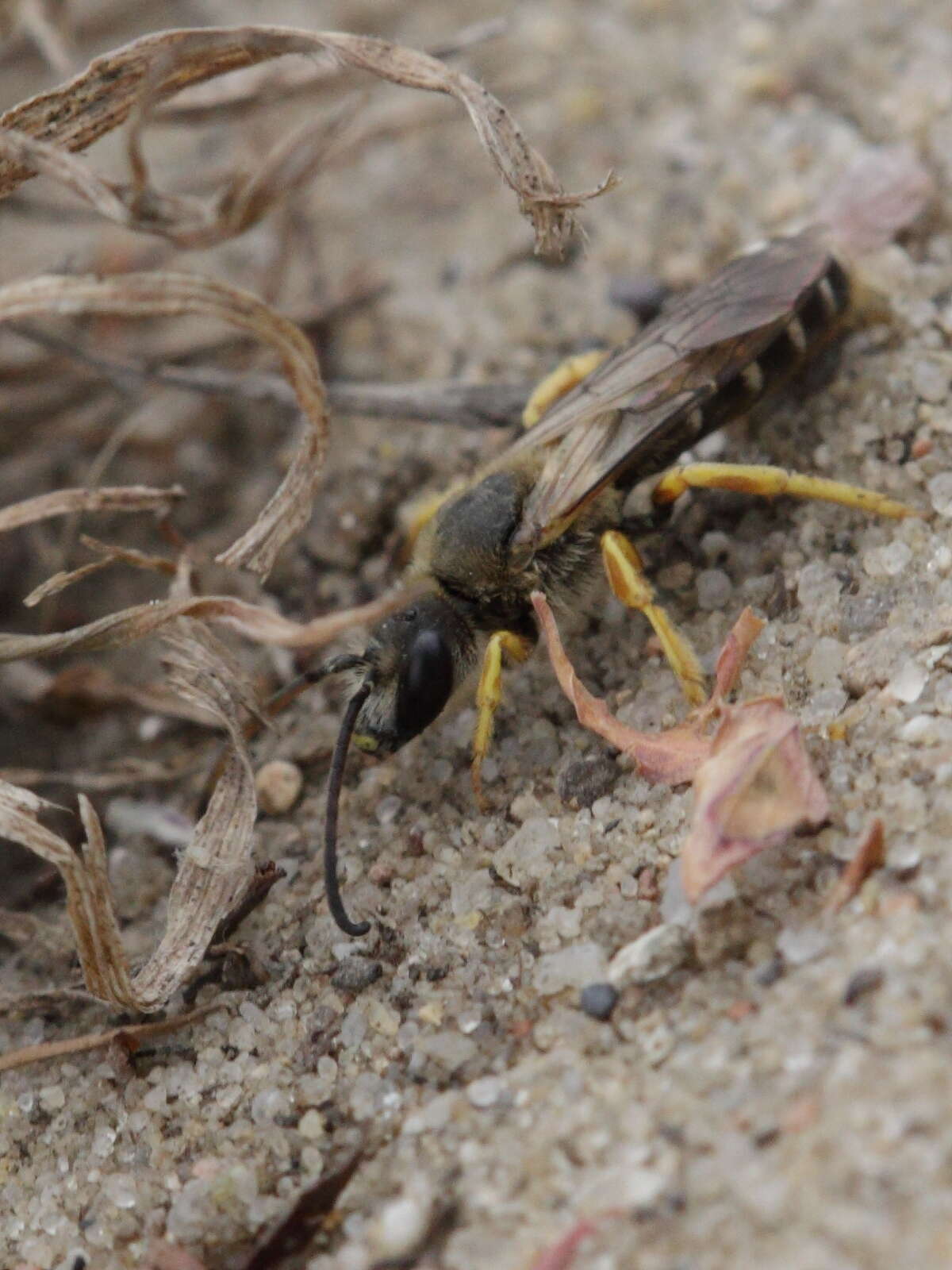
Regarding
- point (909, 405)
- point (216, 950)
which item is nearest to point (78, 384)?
point (216, 950)

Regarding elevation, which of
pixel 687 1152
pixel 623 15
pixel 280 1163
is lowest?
pixel 280 1163

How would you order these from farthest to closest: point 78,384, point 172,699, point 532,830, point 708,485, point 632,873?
point 78,384 → point 172,699 → point 708,485 → point 532,830 → point 632,873

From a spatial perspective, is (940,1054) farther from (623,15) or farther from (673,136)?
(623,15)

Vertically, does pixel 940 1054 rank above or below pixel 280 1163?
above

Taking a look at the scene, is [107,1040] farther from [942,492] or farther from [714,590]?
[942,492]

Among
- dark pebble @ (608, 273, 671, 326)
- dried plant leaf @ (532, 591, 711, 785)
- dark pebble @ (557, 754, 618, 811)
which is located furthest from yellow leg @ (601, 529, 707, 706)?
dark pebble @ (608, 273, 671, 326)

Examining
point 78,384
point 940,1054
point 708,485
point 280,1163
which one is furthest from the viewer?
point 78,384

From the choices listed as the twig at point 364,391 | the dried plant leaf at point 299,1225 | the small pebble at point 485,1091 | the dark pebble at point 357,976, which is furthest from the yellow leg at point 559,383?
the dried plant leaf at point 299,1225
